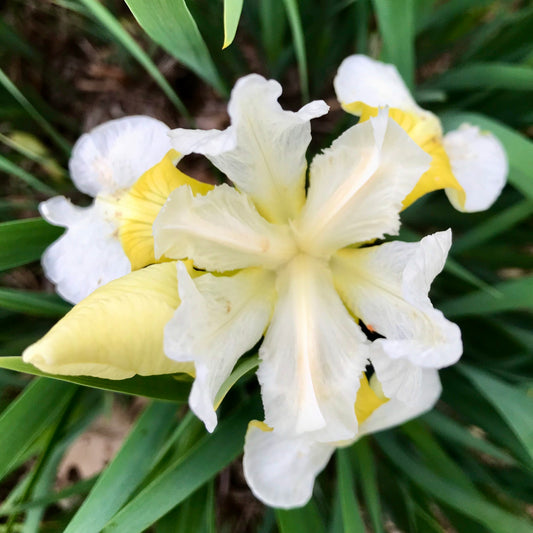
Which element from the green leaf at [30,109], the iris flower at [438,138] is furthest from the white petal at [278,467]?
the green leaf at [30,109]

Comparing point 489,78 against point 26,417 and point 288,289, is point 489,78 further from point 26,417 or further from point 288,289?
point 26,417

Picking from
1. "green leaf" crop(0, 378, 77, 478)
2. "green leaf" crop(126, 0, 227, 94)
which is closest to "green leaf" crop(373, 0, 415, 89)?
"green leaf" crop(126, 0, 227, 94)

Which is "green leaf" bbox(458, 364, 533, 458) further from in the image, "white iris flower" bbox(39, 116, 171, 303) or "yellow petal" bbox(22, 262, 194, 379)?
"white iris flower" bbox(39, 116, 171, 303)

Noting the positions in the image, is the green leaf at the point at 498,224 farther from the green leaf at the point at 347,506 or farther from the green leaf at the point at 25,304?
the green leaf at the point at 25,304

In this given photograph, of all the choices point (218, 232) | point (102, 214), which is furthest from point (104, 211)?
point (218, 232)

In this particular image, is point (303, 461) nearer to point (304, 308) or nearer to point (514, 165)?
point (304, 308)

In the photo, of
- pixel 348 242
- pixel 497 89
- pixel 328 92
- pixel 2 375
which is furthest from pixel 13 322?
pixel 497 89

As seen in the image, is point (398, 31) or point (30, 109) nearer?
point (398, 31)
